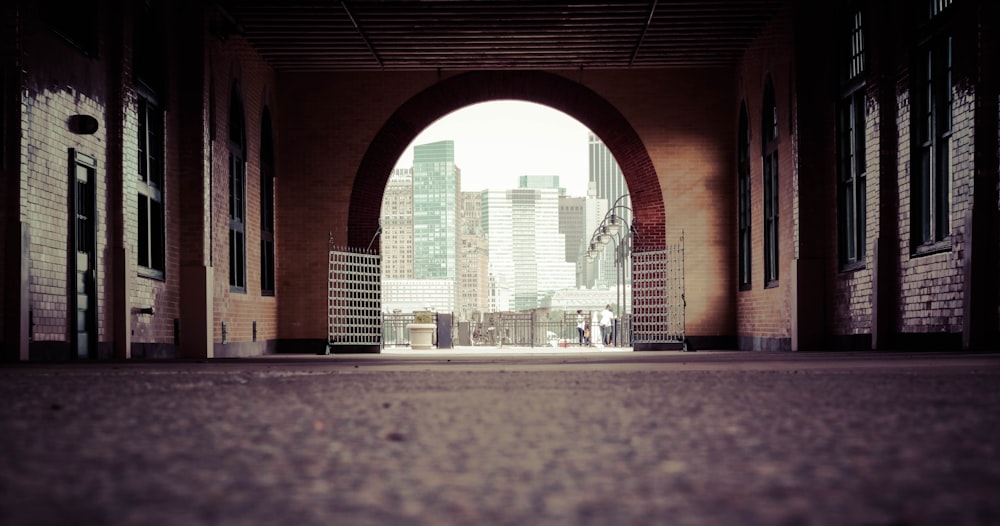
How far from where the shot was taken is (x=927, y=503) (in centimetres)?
183

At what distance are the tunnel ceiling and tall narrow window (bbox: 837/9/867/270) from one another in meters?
1.95

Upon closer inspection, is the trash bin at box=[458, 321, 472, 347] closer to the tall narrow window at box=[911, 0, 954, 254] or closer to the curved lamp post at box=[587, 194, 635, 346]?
the curved lamp post at box=[587, 194, 635, 346]

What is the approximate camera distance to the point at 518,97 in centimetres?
2298

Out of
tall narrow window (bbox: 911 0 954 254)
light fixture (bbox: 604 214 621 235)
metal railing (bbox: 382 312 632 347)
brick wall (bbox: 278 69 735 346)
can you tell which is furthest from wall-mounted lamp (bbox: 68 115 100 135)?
metal railing (bbox: 382 312 632 347)

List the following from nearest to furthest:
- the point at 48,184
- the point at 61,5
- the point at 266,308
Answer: the point at 48,184 < the point at 61,5 < the point at 266,308

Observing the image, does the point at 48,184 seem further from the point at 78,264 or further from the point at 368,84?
the point at 368,84

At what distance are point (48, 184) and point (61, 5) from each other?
2287 mm

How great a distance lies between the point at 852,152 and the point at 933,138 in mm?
3365

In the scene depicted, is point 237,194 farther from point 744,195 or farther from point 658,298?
point 744,195

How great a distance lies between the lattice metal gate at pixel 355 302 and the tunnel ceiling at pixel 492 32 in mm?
3834

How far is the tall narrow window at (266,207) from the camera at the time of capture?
72.0 feet

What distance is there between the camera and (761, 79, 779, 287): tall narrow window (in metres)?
19.9

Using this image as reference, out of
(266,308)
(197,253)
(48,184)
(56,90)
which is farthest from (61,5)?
(266,308)

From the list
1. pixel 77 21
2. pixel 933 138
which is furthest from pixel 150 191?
pixel 933 138
